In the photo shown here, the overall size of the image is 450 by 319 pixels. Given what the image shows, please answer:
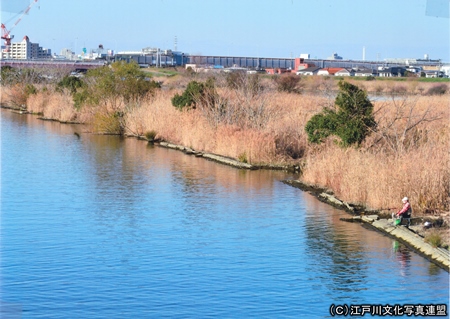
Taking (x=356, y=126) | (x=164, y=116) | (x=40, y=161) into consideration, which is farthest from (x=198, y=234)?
(x=164, y=116)

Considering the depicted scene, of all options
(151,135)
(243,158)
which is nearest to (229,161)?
(243,158)

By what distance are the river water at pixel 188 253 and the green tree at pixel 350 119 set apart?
276 centimetres

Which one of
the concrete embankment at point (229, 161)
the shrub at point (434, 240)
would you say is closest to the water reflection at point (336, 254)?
the shrub at point (434, 240)

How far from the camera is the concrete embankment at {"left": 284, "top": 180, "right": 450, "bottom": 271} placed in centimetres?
1862

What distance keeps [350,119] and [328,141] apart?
232 centimetres

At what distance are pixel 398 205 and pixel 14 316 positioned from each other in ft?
40.6

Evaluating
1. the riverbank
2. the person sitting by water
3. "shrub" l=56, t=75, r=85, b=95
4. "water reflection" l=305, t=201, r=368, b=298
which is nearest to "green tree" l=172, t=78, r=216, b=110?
the riverbank

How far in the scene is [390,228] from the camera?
21562 mm

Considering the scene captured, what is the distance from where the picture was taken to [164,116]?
146 feet

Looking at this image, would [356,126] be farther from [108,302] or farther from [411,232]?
[108,302]

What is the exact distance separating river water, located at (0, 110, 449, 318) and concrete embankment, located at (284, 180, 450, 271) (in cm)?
29

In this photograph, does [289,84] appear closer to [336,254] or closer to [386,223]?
[386,223]

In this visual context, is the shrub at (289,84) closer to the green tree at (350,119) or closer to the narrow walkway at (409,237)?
the green tree at (350,119)

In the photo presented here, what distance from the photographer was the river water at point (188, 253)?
15.6 m
